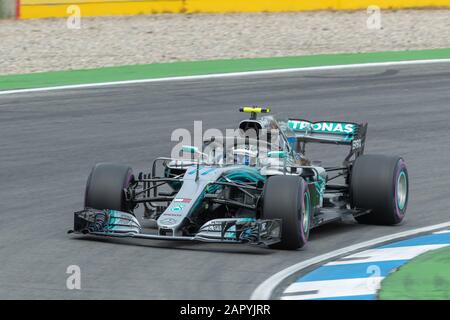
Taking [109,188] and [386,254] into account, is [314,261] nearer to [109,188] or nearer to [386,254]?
[386,254]

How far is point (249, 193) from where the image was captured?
11.9 meters

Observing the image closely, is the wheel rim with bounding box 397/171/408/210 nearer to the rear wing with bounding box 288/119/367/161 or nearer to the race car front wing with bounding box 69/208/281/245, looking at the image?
the rear wing with bounding box 288/119/367/161

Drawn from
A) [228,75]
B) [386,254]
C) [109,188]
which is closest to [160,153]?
[109,188]

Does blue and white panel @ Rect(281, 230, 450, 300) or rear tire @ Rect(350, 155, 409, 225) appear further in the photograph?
rear tire @ Rect(350, 155, 409, 225)

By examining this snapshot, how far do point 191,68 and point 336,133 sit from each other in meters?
11.1

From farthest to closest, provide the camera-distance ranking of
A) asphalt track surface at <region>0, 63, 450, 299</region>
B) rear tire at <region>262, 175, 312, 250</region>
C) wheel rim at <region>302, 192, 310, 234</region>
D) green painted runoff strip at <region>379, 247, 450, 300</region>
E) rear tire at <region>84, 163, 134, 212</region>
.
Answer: rear tire at <region>84, 163, 134, 212</region>
wheel rim at <region>302, 192, 310, 234</region>
rear tire at <region>262, 175, 312, 250</region>
asphalt track surface at <region>0, 63, 450, 299</region>
green painted runoff strip at <region>379, 247, 450, 300</region>

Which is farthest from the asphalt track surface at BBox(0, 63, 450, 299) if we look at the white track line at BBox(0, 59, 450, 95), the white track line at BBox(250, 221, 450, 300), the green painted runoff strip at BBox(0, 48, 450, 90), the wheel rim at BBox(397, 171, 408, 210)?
the green painted runoff strip at BBox(0, 48, 450, 90)

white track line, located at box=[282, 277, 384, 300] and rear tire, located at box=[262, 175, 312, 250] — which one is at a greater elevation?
rear tire, located at box=[262, 175, 312, 250]

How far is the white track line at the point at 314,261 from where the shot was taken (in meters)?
9.86

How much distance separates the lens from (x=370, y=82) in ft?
75.7

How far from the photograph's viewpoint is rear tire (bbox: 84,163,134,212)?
476 inches

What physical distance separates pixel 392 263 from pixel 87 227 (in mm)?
3007

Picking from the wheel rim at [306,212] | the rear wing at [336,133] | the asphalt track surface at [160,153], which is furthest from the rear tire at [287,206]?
the rear wing at [336,133]

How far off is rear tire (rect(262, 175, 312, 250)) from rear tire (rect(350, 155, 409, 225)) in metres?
1.40
